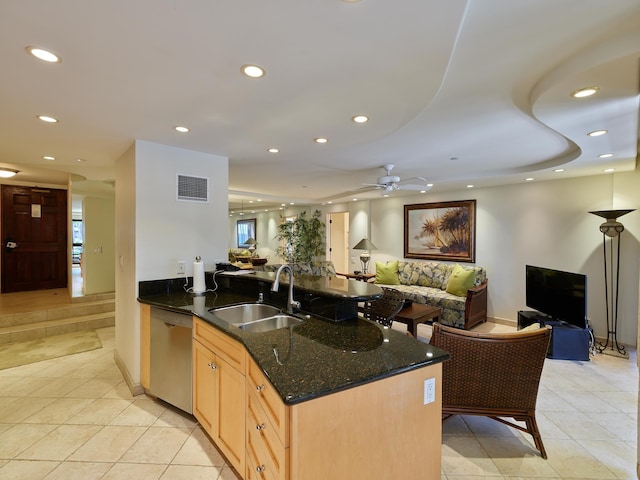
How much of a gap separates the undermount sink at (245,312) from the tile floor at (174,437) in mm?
871

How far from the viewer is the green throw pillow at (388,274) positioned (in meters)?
6.29

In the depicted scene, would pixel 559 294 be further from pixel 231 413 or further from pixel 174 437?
pixel 174 437

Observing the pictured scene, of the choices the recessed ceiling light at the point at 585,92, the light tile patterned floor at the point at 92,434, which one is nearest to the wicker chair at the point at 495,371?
the recessed ceiling light at the point at 585,92

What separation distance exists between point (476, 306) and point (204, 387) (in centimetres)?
431

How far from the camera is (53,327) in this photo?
4477mm

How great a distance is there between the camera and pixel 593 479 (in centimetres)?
194

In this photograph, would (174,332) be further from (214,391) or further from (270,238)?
(270,238)

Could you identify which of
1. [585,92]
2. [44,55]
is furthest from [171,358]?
[585,92]

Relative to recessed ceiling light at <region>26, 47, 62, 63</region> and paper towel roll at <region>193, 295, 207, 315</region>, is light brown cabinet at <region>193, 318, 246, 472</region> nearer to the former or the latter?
paper towel roll at <region>193, 295, 207, 315</region>

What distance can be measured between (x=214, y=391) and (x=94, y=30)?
2.07 m

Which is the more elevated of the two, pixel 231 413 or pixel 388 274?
pixel 388 274

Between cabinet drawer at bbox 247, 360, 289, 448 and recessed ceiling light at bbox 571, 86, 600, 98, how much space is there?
7.78 feet

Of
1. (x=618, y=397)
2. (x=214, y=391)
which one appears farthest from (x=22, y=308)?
(x=618, y=397)

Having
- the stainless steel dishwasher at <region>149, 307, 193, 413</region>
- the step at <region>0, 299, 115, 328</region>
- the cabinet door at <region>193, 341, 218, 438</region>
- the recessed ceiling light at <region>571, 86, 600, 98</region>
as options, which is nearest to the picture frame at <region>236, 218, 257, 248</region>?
the step at <region>0, 299, 115, 328</region>
